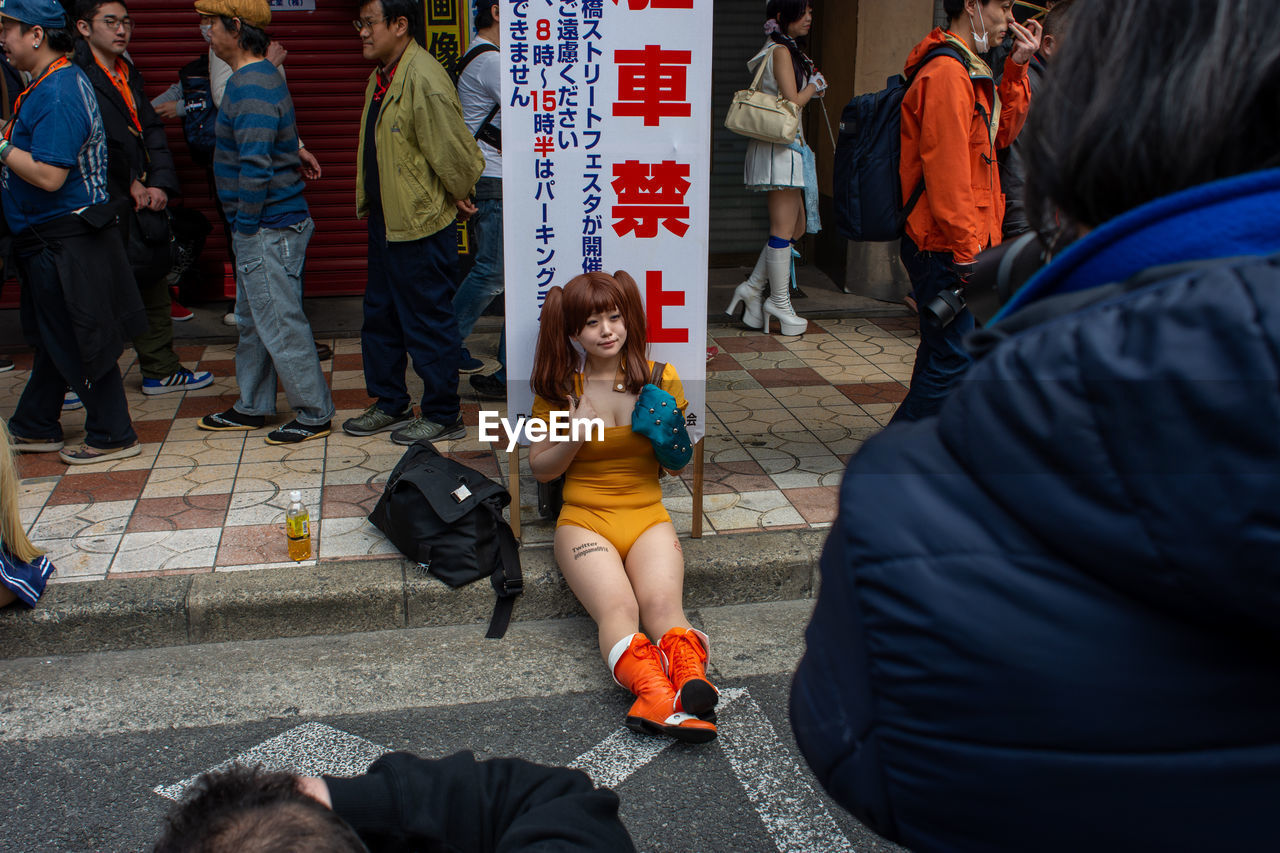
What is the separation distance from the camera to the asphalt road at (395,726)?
2678 millimetres

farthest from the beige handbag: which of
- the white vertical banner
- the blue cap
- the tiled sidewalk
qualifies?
the blue cap

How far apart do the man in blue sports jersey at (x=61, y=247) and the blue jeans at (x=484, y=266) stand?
1.66 metres

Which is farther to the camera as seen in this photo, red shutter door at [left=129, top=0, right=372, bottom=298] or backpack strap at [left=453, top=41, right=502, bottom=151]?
red shutter door at [left=129, top=0, right=372, bottom=298]

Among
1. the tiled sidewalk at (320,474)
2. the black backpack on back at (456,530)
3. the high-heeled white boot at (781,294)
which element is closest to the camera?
the black backpack on back at (456,530)

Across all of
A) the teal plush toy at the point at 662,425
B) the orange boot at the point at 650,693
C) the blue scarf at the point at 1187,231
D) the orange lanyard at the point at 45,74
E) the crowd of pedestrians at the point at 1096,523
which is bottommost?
the orange boot at the point at 650,693

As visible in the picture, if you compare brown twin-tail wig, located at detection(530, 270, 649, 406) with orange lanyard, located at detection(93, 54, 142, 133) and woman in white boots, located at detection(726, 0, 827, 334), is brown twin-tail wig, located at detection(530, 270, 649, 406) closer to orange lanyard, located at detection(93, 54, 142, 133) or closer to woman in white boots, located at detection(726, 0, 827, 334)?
orange lanyard, located at detection(93, 54, 142, 133)

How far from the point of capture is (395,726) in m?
3.11

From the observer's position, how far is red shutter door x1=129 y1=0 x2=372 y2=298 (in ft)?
23.0

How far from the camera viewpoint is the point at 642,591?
345cm

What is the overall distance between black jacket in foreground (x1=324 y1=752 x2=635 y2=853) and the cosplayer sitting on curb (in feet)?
5.87

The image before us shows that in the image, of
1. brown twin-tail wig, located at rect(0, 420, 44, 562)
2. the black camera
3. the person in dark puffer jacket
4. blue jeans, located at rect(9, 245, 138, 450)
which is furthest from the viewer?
blue jeans, located at rect(9, 245, 138, 450)

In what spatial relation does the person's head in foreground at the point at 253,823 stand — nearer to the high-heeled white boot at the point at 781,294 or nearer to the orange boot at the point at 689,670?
the orange boot at the point at 689,670

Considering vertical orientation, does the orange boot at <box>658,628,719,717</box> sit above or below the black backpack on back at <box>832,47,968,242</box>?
below

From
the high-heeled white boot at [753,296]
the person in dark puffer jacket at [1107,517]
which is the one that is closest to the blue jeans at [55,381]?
the high-heeled white boot at [753,296]
